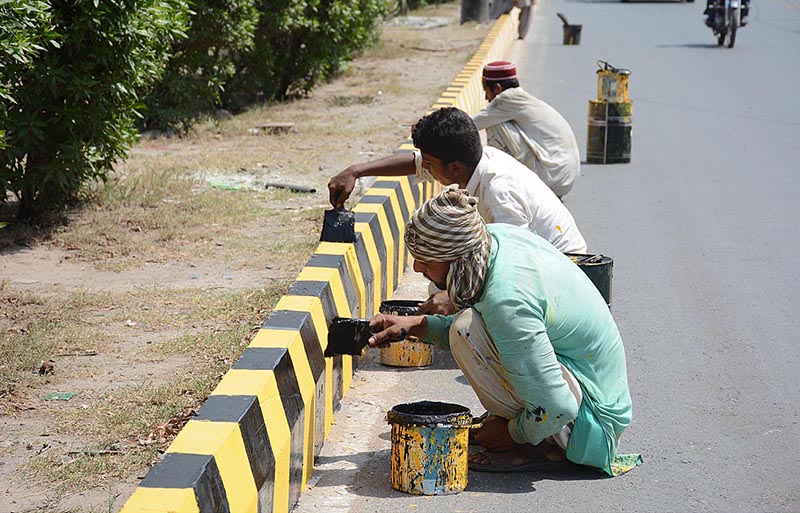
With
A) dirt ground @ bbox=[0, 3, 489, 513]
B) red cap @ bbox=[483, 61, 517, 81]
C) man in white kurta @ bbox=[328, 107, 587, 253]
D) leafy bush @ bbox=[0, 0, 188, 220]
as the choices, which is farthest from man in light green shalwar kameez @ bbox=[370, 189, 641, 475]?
leafy bush @ bbox=[0, 0, 188, 220]

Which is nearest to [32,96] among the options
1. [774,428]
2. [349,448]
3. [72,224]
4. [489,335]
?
[72,224]

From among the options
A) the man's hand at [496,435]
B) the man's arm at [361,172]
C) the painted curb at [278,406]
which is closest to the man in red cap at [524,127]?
the painted curb at [278,406]

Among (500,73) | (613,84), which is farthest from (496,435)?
(613,84)

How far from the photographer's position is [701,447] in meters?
4.62

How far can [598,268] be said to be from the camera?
5.40m

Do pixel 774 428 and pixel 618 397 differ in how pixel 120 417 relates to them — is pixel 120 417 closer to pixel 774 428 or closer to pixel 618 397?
pixel 618 397

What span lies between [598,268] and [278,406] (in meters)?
2.16

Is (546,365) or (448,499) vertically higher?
(546,365)

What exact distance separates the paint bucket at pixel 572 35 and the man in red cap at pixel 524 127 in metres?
14.9

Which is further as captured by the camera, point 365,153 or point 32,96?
point 365,153

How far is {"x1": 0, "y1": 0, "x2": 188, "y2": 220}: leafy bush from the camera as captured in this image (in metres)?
7.52

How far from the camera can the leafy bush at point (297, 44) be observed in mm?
13547

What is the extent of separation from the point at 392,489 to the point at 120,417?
1.33 meters

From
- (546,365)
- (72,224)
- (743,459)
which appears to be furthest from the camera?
(72,224)
